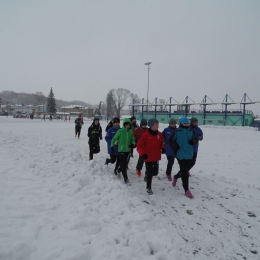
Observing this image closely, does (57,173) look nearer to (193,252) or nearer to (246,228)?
(193,252)

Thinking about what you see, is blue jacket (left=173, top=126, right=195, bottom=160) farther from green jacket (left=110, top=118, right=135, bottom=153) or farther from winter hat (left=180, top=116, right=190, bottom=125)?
green jacket (left=110, top=118, right=135, bottom=153)

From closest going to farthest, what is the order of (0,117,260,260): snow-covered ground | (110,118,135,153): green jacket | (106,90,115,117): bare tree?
1. (0,117,260,260): snow-covered ground
2. (110,118,135,153): green jacket
3. (106,90,115,117): bare tree

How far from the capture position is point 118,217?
3.31 metres

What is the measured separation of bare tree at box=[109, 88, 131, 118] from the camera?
3091 inches

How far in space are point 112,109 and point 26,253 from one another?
78.7 meters

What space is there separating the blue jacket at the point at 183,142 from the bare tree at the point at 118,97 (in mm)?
74493

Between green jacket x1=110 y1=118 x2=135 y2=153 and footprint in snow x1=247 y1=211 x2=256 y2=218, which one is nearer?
footprint in snow x1=247 y1=211 x2=256 y2=218

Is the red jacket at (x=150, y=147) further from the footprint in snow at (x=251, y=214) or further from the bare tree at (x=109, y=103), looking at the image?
the bare tree at (x=109, y=103)

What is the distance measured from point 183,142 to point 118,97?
76.3 metres

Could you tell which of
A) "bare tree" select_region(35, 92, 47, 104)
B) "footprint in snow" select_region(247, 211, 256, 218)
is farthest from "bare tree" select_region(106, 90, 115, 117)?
"footprint in snow" select_region(247, 211, 256, 218)

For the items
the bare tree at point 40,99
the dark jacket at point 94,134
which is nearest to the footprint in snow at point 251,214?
the dark jacket at point 94,134

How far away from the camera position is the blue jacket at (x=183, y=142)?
14.4 feet

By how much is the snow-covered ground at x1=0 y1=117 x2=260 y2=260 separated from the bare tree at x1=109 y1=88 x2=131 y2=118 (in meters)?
73.7

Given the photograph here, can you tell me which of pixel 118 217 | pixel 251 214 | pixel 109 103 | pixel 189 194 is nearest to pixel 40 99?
pixel 109 103
